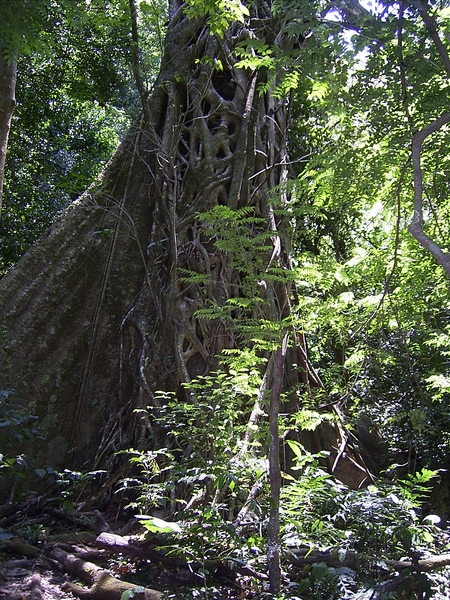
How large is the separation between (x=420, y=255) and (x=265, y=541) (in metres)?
2.91


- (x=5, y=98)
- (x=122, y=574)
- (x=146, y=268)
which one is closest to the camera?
(x=122, y=574)

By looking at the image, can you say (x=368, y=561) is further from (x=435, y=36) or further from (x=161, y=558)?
(x=435, y=36)

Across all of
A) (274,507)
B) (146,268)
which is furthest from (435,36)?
(146,268)

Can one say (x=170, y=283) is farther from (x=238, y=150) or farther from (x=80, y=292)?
(x=238, y=150)

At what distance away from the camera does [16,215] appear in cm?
707

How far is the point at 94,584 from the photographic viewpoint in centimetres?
250

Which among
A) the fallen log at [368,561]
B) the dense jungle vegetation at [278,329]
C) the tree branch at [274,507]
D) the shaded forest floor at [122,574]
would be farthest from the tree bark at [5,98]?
the fallen log at [368,561]

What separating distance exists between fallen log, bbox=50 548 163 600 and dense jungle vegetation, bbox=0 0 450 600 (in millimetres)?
23

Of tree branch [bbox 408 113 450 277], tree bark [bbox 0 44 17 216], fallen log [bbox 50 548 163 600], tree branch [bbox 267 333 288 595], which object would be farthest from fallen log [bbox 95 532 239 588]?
tree bark [bbox 0 44 17 216]

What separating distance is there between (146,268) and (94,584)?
264 centimetres

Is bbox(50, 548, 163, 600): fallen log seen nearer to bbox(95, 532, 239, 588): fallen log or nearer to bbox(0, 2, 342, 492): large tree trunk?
bbox(95, 532, 239, 588): fallen log

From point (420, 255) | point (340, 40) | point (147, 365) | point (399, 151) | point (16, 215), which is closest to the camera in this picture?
point (340, 40)

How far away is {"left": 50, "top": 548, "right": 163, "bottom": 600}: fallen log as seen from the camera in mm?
2380

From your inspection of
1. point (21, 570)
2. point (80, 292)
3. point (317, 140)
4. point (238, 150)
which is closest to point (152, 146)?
point (238, 150)
